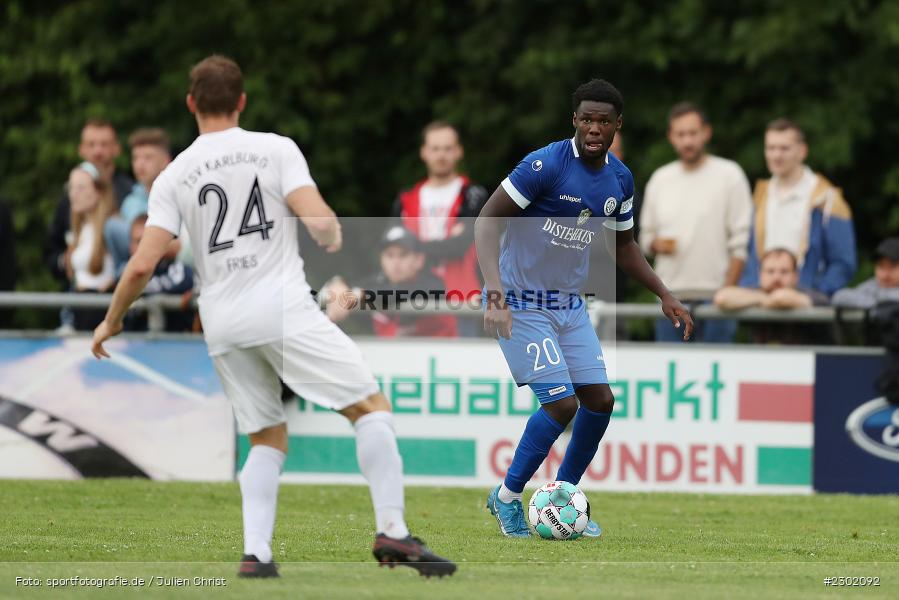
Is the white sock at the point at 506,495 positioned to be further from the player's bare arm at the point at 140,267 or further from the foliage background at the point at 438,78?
the foliage background at the point at 438,78

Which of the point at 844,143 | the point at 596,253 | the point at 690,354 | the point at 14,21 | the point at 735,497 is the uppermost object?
the point at 14,21

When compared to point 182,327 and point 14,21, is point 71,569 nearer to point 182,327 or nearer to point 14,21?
point 182,327

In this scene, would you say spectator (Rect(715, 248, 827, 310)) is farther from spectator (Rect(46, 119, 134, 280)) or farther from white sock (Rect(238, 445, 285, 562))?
white sock (Rect(238, 445, 285, 562))

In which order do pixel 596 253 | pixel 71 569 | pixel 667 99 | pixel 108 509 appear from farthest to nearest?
pixel 667 99
pixel 596 253
pixel 108 509
pixel 71 569

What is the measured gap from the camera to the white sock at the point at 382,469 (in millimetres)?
6691

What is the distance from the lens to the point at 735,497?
37.9 ft

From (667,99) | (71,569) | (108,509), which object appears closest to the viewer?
(71,569)

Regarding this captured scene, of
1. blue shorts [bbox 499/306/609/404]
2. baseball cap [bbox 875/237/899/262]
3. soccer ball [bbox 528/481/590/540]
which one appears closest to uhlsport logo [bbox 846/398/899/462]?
baseball cap [bbox 875/237/899/262]

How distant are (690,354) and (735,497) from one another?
1139mm

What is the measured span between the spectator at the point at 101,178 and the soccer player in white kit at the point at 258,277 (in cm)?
637

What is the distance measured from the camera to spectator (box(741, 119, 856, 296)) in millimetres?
12219

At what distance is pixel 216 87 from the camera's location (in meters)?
6.72

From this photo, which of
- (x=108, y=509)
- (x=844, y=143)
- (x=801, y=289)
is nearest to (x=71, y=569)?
(x=108, y=509)

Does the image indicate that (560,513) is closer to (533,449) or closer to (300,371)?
(533,449)
